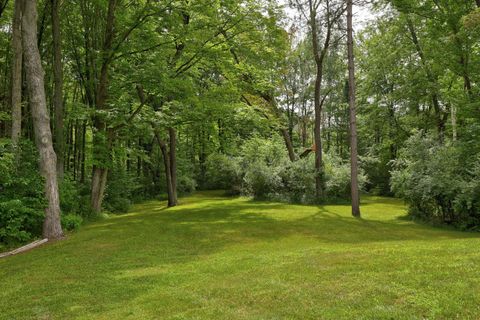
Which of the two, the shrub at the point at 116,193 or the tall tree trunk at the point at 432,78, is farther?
the tall tree trunk at the point at 432,78

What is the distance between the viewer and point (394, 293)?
482cm

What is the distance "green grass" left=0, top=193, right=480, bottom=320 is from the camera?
182 inches

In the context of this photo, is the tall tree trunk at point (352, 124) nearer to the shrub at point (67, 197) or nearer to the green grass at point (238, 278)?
the green grass at point (238, 278)

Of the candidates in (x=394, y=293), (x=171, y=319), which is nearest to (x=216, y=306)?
(x=171, y=319)

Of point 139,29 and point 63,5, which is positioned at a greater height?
point 63,5

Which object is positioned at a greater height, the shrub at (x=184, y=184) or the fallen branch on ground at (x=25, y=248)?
the shrub at (x=184, y=184)

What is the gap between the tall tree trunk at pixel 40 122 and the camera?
10.5 meters

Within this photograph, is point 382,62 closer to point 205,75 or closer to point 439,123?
point 439,123

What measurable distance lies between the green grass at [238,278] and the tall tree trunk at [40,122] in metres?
0.83

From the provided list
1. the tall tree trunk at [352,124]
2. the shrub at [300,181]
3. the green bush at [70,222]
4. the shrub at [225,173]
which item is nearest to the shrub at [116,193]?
the green bush at [70,222]

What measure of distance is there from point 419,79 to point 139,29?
671 inches

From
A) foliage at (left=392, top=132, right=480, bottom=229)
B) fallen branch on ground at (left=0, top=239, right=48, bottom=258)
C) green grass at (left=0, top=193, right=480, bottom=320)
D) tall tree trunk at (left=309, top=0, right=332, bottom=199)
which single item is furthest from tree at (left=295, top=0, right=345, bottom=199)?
fallen branch on ground at (left=0, top=239, right=48, bottom=258)

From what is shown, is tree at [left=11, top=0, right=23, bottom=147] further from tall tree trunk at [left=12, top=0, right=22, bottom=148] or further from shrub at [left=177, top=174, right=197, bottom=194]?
shrub at [left=177, top=174, right=197, bottom=194]

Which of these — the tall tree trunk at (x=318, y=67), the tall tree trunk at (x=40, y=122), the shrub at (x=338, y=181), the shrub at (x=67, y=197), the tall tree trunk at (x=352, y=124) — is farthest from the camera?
the shrub at (x=338, y=181)
